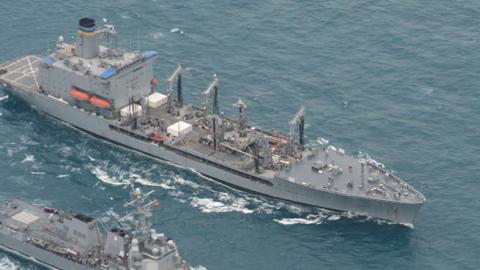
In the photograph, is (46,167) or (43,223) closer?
(43,223)

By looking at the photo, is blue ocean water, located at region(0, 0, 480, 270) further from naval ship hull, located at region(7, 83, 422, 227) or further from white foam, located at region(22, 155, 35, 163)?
naval ship hull, located at region(7, 83, 422, 227)

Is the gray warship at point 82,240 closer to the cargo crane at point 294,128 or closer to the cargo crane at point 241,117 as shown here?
the cargo crane at point 241,117

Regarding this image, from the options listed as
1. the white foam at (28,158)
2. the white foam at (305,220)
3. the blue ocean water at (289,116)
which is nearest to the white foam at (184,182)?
the blue ocean water at (289,116)

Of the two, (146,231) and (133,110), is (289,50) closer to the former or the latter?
(133,110)

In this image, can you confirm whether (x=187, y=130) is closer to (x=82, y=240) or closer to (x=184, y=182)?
(x=184, y=182)

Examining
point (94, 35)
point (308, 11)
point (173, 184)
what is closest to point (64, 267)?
point (173, 184)

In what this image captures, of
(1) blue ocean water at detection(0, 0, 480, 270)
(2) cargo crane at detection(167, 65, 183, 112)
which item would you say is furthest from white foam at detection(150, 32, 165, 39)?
(2) cargo crane at detection(167, 65, 183, 112)
